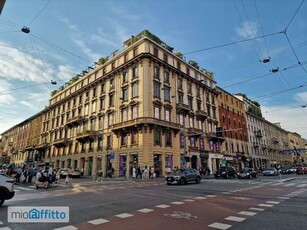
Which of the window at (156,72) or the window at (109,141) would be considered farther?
the window at (109,141)

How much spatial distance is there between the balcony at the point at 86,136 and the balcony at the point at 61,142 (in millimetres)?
5670

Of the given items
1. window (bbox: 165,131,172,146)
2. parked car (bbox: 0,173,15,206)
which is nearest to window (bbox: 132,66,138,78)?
window (bbox: 165,131,172,146)

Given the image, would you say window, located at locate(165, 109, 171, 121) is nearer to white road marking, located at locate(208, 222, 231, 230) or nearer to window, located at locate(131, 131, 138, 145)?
window, located at locate(131, 131, 138, 145)

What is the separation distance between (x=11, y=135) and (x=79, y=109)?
58.9m

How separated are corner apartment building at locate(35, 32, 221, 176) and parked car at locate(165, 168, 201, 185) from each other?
880 centimetres

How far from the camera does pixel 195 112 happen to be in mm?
38656

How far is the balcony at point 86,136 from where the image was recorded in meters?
37.1

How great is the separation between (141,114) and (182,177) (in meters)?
12.7

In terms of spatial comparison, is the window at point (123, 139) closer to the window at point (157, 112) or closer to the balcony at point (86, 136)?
the window at point (157, 112)

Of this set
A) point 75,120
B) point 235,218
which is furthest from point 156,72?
point 235,218

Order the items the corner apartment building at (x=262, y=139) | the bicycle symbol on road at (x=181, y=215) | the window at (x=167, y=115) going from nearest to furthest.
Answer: the bicycle symbol on road at (x=181, y=215), the window at (x=167, y=115), the corner apartment building at (x=262, y=139)

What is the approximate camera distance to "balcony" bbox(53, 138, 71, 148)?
45000 mm

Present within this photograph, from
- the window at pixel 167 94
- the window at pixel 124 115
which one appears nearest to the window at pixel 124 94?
the window at pixel 124 115

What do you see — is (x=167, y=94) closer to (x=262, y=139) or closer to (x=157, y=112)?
(x=157, y=112)
